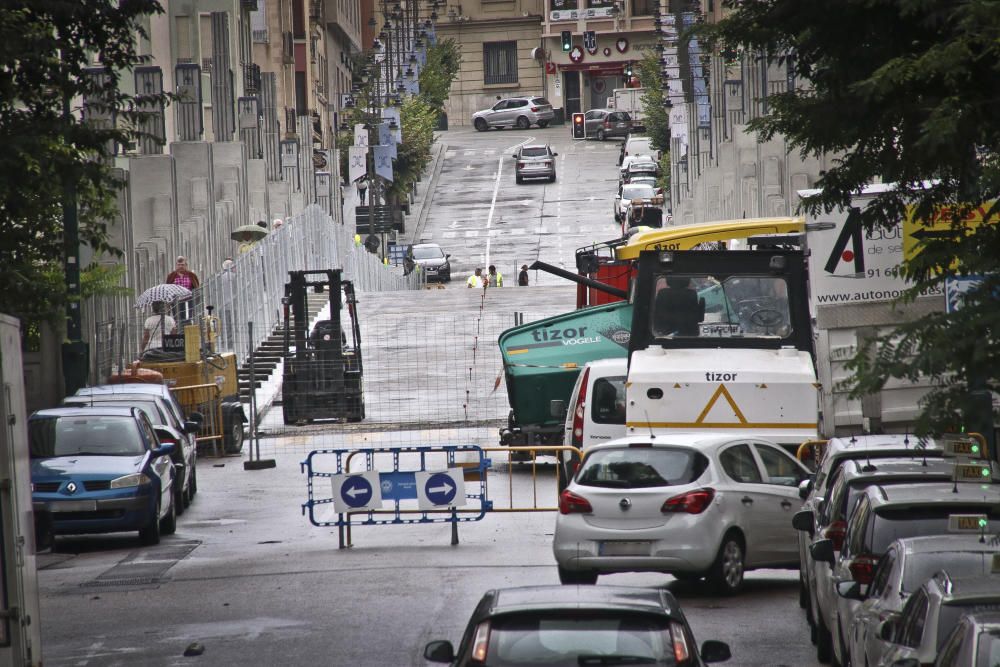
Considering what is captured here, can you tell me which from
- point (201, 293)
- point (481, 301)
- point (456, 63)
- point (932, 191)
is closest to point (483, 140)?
point (456, 63)

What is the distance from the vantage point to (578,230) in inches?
2990

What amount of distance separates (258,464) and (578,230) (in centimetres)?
5033

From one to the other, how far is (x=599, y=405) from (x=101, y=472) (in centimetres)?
684

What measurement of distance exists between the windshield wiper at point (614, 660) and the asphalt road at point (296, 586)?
454 centimetres

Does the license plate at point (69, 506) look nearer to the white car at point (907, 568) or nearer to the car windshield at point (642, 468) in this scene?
the car windshield at point (642, 468)

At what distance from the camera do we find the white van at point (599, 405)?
22.3 meters

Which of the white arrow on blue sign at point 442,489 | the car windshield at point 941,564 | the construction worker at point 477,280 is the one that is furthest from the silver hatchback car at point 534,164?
the car windshield at point 941,564

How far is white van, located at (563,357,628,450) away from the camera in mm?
22312

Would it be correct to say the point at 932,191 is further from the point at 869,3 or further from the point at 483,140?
the point at 483,140

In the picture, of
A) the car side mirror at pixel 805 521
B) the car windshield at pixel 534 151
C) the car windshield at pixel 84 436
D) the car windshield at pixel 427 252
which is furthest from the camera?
the car windshield at pixel 534 151

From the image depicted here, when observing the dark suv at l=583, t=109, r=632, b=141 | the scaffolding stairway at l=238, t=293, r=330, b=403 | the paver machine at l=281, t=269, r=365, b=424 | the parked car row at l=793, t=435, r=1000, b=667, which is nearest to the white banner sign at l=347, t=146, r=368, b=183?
the scaffolding stairway at l=238, t=293, r=330, b=403

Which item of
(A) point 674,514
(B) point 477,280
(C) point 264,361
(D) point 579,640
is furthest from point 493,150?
(D) point 579,640

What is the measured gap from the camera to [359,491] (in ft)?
60.9

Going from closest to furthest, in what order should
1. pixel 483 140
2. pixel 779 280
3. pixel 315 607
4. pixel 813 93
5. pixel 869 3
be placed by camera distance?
1. pixel 869 3
2. pixel 813 93
3. pixel 315 607
4. pixel 779 280
5. pixel 483 140
